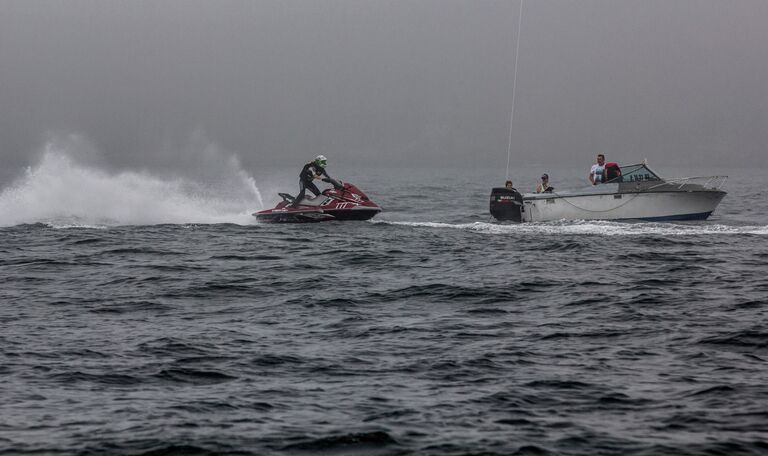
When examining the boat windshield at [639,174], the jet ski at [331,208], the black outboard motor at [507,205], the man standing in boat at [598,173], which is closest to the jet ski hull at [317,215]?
the jet ski at [331,208]

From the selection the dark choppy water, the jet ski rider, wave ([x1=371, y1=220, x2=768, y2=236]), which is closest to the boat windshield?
wave ([x1=371, y1=220, x2=768, y2=236])

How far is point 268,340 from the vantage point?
12.5 m

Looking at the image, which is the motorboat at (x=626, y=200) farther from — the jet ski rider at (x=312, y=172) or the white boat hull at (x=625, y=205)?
the jet ski rider at (x=312, y=172)

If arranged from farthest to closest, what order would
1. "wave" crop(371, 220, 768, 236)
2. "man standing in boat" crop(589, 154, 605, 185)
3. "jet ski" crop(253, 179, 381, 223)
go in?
1. "man standing in boat" crop(589, 154, 605, 185)
2. "jet ski" crop(253, 179, 381, 223)
3. "wave" crop(371, 220, 768, 236)

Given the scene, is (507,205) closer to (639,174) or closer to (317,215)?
(639,174)

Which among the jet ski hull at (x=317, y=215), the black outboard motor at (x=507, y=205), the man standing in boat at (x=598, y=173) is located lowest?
the jet ski hull at (x=317, y=215)

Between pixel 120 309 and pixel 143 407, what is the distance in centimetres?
608

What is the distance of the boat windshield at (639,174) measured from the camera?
30047 mm

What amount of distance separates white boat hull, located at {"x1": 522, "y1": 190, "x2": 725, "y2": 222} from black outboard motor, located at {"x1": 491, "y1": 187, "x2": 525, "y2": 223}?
37 cm

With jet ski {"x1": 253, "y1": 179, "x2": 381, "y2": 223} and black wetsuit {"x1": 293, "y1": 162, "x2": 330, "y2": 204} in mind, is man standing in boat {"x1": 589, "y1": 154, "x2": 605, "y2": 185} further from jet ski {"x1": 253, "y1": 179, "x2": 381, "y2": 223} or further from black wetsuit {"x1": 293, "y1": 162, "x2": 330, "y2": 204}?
black wetsuit {"x1": 293, "y1": 162, "x2": 330, "y2": 204}

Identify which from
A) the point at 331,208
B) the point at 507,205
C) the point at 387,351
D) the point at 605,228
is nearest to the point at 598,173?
the point at 507,205

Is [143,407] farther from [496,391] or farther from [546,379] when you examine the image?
[546,379]

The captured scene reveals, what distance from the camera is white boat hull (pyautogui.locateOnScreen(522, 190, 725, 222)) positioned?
2953 centimetres

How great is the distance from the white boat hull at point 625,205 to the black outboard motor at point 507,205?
0.37 meters
